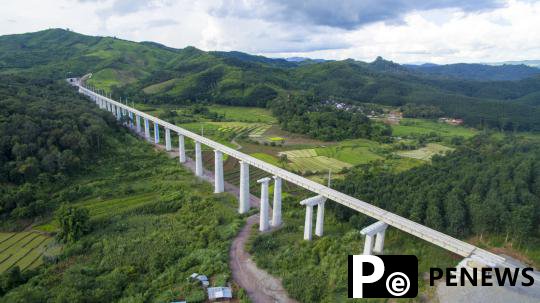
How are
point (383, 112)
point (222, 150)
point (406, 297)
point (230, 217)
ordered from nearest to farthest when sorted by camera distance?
point (406, 297)
point (230, 217)
point (222, 150)
point (383, 112)

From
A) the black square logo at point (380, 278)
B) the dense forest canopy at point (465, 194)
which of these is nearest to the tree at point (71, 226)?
the black square logo at point (380, 278)

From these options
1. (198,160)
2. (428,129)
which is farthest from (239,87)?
(198,160)

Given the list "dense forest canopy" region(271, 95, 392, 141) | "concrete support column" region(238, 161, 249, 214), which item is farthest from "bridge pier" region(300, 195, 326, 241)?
"dense forest canopy" region(271, 95, 392, 141)

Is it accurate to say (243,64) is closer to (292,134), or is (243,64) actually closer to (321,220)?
(292,134)

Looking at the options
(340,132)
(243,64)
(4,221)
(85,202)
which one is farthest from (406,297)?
(243,64)

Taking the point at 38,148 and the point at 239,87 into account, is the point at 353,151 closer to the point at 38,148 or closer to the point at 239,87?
the point at 38,148

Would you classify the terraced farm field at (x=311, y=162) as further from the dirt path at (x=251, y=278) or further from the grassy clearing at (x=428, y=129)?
the grassy clearing at (x=428, y=129)
